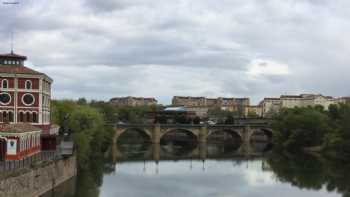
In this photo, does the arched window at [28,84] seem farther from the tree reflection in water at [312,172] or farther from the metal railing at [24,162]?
the tree reflection in water at [312,172]

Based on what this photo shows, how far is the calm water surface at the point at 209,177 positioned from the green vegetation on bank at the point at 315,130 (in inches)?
183

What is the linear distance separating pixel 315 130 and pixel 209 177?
A: 114ft

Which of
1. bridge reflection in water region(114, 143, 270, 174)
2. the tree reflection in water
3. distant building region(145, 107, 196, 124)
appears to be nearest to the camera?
the tree reflection in water

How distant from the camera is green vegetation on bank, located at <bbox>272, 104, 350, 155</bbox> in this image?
7656 centimetres

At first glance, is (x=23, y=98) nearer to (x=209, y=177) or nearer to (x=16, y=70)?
(x=16, y=70)

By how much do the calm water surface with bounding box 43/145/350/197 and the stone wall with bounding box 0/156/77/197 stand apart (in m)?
0.74

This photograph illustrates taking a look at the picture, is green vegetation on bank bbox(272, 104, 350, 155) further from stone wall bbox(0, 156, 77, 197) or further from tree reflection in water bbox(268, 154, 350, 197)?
stone wall bbox(0, 156, 77, 197)

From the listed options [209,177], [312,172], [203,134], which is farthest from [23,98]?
[203,134]

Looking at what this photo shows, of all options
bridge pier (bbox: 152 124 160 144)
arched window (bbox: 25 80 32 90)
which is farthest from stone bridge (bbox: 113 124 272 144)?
arched window (bbox: 25 80 32 90)

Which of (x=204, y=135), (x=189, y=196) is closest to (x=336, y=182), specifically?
(x=189, y=196)

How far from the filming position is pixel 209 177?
59031 mm

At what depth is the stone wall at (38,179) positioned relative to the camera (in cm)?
3056

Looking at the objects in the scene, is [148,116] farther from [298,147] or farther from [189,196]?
[189,196]

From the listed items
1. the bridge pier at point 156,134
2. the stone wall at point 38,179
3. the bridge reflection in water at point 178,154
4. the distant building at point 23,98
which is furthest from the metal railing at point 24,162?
the bridge pier at point 156,134
